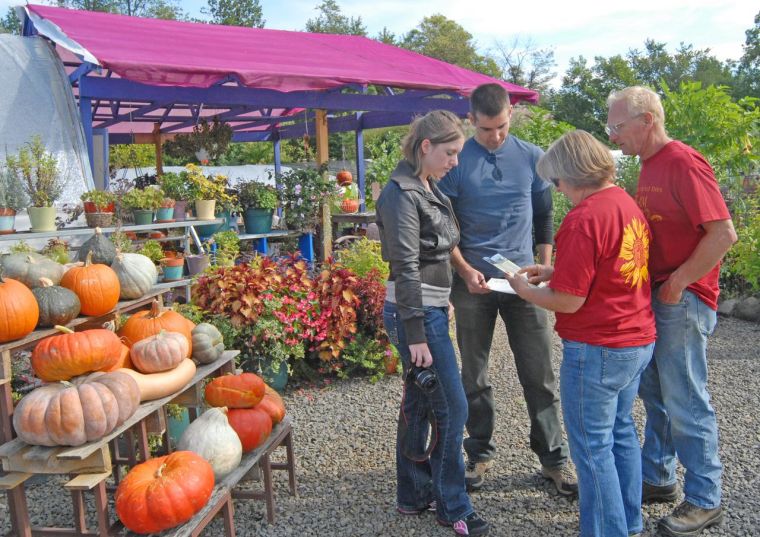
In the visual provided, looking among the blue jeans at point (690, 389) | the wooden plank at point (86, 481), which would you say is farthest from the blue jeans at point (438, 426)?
the wooden plank at point (86, 481)

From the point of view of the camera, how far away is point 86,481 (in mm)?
2256

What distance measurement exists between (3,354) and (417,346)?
167 centimetres

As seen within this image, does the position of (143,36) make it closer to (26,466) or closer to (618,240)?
(26,466)

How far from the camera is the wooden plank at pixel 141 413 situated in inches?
88.0

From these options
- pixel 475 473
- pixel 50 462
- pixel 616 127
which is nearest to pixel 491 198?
pixel 616 127

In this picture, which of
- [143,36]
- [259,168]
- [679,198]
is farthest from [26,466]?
[259,168]

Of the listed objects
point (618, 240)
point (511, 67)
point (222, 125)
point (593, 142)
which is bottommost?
point (618, 240)

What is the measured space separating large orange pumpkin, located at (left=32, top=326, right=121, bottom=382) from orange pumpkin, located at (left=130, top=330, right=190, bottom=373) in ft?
0.63

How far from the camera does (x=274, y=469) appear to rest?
3.39m

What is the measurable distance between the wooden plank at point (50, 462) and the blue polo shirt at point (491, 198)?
1.85 m

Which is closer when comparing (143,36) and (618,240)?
(618,240)

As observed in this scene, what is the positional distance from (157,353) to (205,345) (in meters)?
0.38

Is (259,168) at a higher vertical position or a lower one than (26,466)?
higher

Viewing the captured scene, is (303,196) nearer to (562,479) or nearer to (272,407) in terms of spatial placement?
(272,407)
